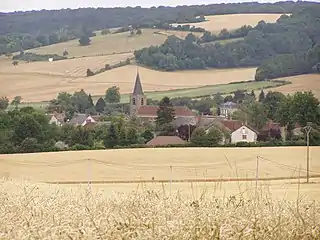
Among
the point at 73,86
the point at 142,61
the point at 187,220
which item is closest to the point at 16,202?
the point at 187,220

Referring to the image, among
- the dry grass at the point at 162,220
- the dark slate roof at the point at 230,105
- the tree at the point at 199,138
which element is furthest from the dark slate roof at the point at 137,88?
the dry grass at the point at 162,220

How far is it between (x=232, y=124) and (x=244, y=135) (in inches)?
77.1

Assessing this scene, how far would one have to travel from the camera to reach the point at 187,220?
10.9ft

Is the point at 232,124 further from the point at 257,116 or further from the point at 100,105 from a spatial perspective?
the point at 100,105

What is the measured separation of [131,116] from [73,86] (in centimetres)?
767

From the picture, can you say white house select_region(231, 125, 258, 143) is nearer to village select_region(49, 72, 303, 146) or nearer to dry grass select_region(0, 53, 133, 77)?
village select_region(49, 72, 303, 146)

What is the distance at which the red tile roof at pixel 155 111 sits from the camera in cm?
3304

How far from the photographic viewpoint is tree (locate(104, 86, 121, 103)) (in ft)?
128

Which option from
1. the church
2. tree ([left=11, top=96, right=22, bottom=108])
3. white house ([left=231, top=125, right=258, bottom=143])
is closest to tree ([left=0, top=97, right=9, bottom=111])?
tree ([left=11, top=96, right=22, bottom=108])

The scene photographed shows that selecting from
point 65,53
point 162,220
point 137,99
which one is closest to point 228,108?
point 137,99

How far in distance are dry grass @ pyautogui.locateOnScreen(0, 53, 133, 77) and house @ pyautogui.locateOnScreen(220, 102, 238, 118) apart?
11616 millimetres

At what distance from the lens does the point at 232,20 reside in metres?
56.5

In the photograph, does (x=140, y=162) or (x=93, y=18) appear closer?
(x=140, y=162)

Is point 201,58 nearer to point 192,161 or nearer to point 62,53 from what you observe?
point 62,53
